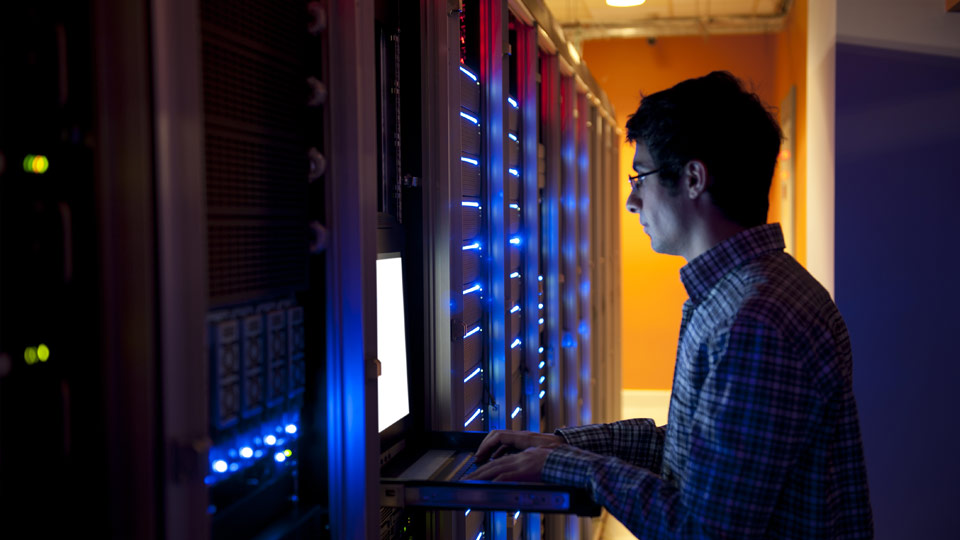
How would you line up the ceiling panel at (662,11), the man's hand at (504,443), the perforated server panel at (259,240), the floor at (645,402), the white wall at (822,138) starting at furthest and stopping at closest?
the floor at (645,402)
the ceiling panel at (662,11)
the white wall at (822,138)
the man's hand at (504,443)
the perforated server panel at (259,240)

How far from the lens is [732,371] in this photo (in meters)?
1.21

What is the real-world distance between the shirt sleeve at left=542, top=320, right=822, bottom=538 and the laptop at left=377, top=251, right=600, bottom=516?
201 mm

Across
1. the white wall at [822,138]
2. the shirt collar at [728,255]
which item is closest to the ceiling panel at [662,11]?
the white wall at [822,138]

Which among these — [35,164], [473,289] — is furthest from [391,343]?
[35,164]

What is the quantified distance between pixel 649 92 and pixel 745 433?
25.2 feet

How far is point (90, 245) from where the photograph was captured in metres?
0.81

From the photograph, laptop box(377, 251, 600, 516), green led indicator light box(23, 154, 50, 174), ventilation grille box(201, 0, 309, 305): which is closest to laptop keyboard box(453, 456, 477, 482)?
laptop box(377, 251, 600, 516)

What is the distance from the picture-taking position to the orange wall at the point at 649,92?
8.23 meters

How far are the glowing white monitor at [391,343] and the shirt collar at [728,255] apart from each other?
0.59 m

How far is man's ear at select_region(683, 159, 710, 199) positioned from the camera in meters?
1.42

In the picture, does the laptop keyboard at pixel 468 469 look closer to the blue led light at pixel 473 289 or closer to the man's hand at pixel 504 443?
the man's hand at pixel 504 443

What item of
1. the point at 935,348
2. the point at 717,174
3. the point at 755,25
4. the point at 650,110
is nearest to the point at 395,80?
the point at 650,110

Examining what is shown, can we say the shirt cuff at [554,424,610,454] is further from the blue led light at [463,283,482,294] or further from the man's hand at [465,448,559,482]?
the blue led light at [463,283,482,294]

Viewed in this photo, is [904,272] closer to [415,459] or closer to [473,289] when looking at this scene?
[473,289]
